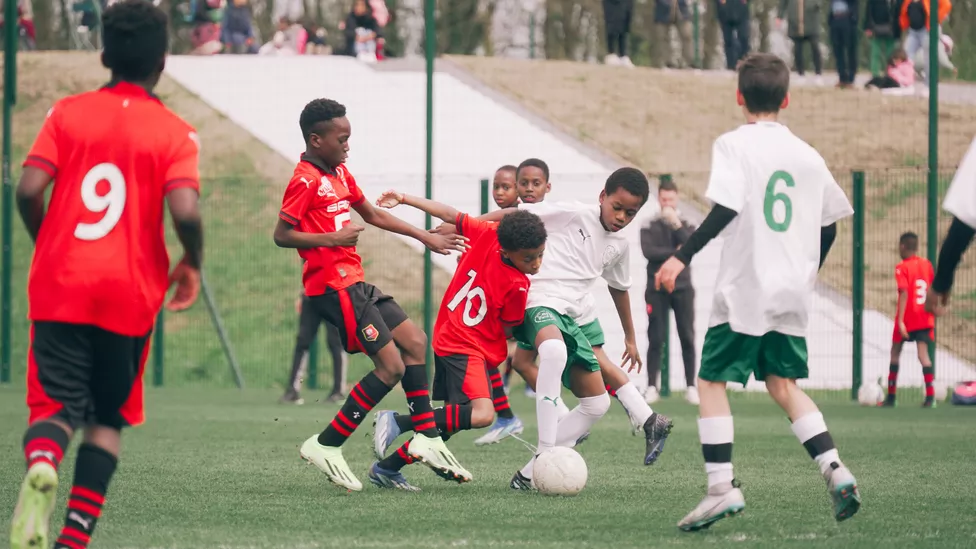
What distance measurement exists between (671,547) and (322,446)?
2435 millimetres

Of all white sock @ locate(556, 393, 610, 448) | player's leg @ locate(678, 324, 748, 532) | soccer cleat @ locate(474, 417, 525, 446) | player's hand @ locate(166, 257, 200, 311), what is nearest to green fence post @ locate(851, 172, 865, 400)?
soccer cleat @ locate(474, 417, 525, 446)

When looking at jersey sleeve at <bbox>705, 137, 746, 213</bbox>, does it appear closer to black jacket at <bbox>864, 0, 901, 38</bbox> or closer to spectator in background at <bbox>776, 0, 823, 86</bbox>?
black jacket at <bbox>864, 0, 901, 38</bbox>

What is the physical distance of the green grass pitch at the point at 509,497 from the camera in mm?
5469

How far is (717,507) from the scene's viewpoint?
550cm

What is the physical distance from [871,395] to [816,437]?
9087mm

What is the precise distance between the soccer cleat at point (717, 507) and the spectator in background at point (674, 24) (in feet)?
71.3

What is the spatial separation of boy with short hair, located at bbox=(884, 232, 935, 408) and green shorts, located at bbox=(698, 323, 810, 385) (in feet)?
28.9

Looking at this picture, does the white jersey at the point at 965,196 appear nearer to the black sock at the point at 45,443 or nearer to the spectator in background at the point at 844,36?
the black sock at the point at 45,443

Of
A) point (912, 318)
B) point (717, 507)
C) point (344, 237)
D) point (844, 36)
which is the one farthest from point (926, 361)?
point (844, 36)

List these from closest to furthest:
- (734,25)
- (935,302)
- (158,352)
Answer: (935,302), (158,352), (734,25)

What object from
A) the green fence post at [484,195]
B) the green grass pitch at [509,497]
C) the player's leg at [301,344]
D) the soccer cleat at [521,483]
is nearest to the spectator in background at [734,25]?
the green fence post at [484,195]

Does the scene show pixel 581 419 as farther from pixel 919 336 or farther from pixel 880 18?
pixel 880 18

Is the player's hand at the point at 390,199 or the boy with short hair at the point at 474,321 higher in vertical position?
the player's hand at the point at 390,199

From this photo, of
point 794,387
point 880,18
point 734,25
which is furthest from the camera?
point 734,25
